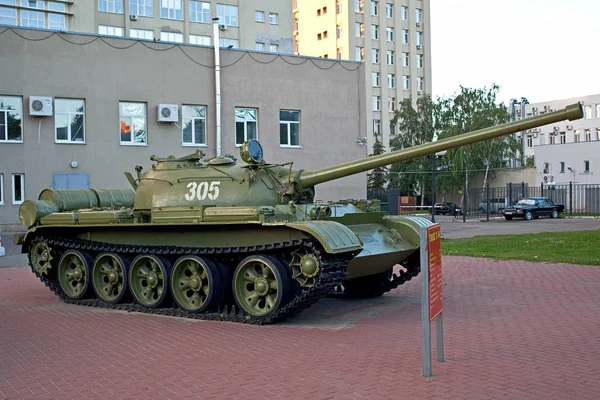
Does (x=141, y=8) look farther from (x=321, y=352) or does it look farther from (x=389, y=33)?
(x=321, y=352)

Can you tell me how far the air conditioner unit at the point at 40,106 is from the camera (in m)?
29.3

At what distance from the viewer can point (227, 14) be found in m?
52.7

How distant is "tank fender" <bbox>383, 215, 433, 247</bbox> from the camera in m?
12.1

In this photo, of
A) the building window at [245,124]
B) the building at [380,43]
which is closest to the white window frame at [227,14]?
the building window at [245,124]

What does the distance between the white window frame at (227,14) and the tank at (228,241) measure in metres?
40.1

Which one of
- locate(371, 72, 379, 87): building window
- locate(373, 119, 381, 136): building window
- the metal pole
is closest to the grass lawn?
the metal pole

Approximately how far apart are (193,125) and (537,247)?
1724cm

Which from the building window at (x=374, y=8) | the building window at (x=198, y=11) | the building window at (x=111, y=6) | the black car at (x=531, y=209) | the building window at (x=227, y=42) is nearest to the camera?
the black car at (x=531, y=209)

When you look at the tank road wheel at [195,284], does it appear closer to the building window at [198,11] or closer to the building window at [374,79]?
the building window at [198,11]

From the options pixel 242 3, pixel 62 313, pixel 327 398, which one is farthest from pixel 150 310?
pixel 242 3

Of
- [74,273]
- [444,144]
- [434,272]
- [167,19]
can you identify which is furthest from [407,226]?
[167,19]

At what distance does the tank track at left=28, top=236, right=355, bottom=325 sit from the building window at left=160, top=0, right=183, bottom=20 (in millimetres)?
39870

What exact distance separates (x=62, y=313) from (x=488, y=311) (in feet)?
22.2

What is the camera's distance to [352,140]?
38219mm
